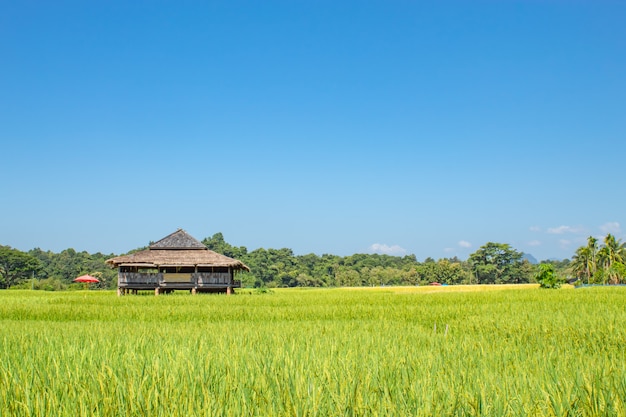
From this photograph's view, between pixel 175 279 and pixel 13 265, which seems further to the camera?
pixel 13 265

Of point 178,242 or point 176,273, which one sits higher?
point 178,242

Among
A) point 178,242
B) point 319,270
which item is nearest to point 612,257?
point 319,270

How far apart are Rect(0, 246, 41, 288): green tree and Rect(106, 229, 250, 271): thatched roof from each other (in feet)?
A: 126

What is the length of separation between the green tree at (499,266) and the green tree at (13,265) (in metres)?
64.1

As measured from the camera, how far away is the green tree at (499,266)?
76.5 metres

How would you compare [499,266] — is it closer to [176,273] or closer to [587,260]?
[587,260]

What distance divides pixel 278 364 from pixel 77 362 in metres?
1.62

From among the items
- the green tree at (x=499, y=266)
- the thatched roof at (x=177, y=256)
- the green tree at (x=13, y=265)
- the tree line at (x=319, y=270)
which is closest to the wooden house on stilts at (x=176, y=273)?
the thatched roof at (x=177, y=256)

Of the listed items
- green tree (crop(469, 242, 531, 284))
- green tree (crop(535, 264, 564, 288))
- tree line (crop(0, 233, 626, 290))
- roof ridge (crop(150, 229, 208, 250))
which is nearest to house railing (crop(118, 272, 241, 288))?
roof ridge (crop(150, 229, 208, 250))

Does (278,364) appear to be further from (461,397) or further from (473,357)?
(473,357)

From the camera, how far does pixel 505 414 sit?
8.16ft

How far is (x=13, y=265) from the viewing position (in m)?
60.6

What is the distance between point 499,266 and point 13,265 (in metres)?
69.8

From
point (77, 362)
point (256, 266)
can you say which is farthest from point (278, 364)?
point (256, 266)
